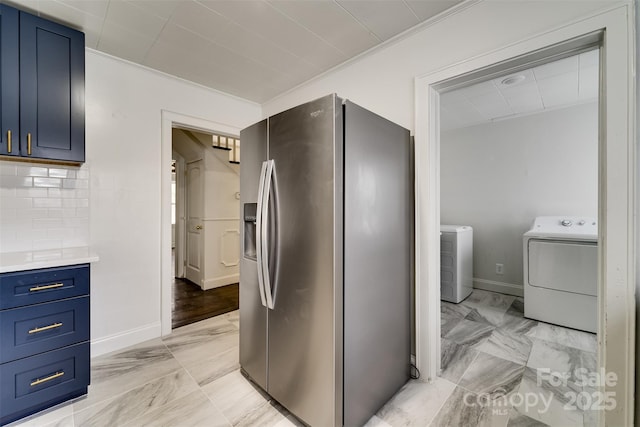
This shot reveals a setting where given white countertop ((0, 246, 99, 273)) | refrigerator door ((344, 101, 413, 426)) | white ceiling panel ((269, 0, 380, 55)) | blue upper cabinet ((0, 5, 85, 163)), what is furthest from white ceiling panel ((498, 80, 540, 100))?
white countertop ((0, 246, 99, 273))

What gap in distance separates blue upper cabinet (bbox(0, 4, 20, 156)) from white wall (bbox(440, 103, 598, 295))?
15.1 feet

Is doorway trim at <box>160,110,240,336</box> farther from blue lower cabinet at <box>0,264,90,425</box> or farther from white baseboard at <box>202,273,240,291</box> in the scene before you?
white baseboard at <box>202,273,240,291</box>

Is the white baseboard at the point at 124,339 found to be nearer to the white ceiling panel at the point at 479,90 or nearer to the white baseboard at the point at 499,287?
the white ceiling panel at the point at 479,90

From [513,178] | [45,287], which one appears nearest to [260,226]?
[45,287]

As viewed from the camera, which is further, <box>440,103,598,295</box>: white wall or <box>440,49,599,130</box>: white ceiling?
<box>440,103,598,295</box>: white wall

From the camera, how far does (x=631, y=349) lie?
1.13 meters

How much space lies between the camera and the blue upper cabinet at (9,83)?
1.56 metres

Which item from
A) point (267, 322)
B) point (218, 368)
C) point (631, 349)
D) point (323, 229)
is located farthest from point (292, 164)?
point (631, 349)

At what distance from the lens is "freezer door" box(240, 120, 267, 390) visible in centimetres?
162

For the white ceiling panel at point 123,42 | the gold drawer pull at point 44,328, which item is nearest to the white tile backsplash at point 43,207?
the gold drawer pull at point 44,328

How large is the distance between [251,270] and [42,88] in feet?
6.04

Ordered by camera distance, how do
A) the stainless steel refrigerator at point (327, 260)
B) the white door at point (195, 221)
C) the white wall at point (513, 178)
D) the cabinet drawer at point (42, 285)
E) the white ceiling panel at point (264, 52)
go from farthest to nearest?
the white door at point (195, 221) → the white wall at point (513, 178) → the white ceiling panel at point (264, 52) → the cabinet drawer at point (42, 285) → the stainless steel refrigerator at point (327, 260)

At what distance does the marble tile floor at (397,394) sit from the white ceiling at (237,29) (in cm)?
249

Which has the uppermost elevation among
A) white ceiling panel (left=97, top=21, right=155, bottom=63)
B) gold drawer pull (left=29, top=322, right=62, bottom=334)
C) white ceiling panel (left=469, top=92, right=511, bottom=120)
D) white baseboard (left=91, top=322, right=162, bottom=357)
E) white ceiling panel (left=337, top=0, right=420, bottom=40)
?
white ceiling panel (left=97, top=21, right=155, bottom=63)
